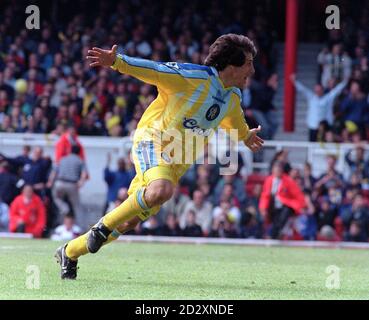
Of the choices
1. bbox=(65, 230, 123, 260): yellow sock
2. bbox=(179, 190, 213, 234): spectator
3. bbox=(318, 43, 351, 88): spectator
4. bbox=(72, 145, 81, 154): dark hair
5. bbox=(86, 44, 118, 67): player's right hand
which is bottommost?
bbox=(179, 190, 213, 234): spectator

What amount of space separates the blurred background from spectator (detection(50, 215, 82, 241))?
0.03m

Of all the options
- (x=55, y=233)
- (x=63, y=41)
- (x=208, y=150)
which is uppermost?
(x=63, y=41)

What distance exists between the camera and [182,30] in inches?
929

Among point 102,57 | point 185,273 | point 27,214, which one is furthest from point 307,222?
point 102,57

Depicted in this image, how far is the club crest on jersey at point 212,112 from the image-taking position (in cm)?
964

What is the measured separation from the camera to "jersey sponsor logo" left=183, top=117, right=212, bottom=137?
961cm

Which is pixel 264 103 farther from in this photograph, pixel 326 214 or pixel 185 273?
pixel 185 273

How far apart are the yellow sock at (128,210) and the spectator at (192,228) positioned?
28.4ft

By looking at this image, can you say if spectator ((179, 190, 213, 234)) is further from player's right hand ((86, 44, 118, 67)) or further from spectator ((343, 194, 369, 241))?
player's right hand ((86, 44, 118, 67))

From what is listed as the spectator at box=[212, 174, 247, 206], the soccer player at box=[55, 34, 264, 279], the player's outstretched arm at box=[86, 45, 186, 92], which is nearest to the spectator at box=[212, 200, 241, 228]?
the spectator at box=[212, 174, 247, 206]
